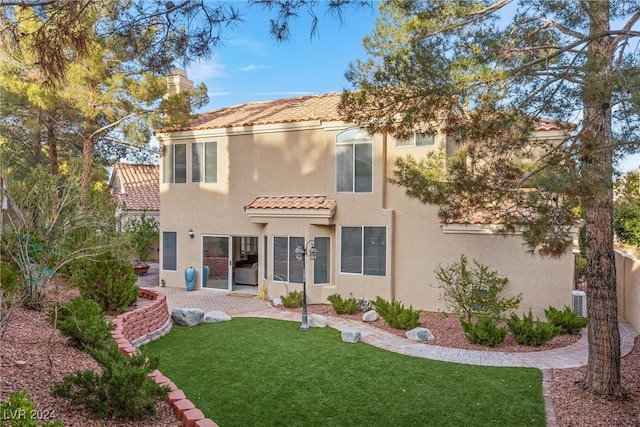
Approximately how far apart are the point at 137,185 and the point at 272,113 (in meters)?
15.7

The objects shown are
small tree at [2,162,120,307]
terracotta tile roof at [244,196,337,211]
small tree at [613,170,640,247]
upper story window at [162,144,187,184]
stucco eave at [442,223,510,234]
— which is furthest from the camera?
upper story window at [162,144,187,184]

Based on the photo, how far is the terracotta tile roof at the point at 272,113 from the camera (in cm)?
1799

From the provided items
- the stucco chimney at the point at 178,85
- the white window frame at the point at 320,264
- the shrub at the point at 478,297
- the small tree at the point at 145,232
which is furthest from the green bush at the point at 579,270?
the small tree at the point at 145,232

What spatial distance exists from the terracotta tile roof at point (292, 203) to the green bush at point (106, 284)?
6643mm

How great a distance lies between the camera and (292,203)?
→ 1727 centimetres

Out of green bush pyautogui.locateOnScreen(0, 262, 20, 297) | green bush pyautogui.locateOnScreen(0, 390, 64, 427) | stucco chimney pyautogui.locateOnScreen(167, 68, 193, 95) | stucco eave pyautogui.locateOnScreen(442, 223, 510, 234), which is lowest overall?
green bush pyautogui.locateOnScreen(0, 390, 64, 427)

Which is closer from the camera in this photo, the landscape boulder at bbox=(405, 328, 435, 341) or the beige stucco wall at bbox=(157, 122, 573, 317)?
the landscape boulder at bbox=(405, 328, 435, 341)

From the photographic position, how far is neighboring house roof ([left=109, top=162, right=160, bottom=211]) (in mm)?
29344

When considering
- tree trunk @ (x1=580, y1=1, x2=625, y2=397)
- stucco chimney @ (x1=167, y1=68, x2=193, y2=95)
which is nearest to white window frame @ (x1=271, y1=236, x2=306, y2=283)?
stucco chimney @ (x1=167, y1=68, x2=193, y2=95)

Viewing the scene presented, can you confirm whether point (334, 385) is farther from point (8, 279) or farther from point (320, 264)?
point (320, 264)

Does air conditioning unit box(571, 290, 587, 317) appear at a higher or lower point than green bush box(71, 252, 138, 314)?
lower

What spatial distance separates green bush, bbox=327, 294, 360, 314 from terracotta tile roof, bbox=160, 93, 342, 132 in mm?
6427

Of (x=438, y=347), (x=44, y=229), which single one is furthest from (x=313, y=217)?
(x=44, y=229)

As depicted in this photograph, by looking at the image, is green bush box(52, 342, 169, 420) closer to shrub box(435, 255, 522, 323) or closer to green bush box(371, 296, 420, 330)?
green bush box(371, 296, 420, 330)
